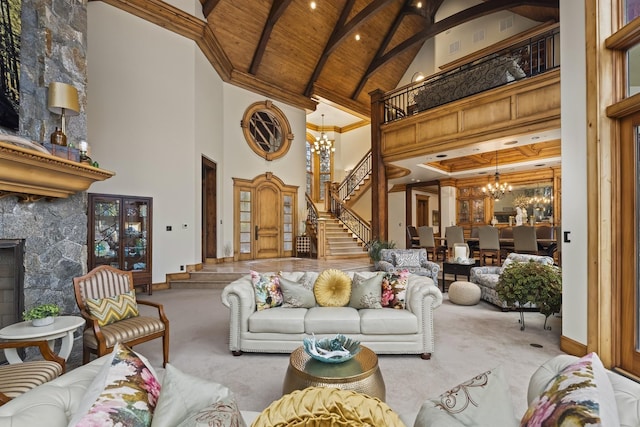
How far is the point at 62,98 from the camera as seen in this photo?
327 cm

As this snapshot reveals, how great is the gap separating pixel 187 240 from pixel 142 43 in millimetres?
3868

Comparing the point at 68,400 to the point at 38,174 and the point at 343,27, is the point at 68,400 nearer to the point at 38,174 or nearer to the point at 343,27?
the point at 38,174

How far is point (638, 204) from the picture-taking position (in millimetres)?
2680

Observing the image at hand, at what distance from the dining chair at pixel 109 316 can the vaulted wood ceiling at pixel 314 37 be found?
5.43 m

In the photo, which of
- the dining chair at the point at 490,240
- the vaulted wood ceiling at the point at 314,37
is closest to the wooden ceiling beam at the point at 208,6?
the vaulted wood ceiling at the point at 314,37

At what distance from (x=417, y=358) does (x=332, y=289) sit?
107 cm

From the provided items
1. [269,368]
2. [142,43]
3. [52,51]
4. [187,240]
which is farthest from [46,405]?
[142,43]

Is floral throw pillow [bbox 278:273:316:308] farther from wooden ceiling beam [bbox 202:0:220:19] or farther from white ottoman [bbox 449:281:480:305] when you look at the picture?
wooden ceiling beam [bbox 202:0:220:19]

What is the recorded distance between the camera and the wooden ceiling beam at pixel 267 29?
7.73 m

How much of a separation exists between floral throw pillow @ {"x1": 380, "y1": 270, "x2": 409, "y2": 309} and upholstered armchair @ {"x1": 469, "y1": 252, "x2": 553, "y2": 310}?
2.29m

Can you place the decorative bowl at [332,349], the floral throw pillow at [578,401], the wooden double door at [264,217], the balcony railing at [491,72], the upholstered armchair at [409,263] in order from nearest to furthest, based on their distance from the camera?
the floral throw pillow at [578,401] < the decorative bowl at [332,349] < the balcony railing at [491,72] < the upholstered armchair at [409,263] < the wooden double door at [264,217]

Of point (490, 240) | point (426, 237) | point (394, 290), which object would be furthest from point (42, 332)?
point (426, 237)

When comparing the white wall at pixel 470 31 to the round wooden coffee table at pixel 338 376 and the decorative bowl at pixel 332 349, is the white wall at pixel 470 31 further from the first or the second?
the round wooden coffee table at pixel 338 376

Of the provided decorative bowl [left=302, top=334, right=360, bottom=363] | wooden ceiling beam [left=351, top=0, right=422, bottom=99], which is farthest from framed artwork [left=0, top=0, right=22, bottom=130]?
wooden ceiling beam [left=351, top=0, right=422, bottom=99]
